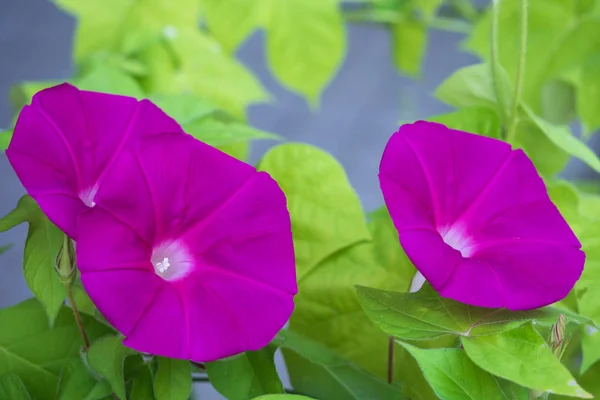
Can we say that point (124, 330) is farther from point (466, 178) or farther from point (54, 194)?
point (466, 178)

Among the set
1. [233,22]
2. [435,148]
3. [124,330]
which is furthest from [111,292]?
[233,22]

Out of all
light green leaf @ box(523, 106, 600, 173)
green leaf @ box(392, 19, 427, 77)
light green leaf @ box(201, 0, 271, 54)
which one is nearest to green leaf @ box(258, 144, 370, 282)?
light green leaf @ box(523, 106, 600, 173)

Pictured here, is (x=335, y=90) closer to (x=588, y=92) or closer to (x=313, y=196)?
(x=588, y=92)

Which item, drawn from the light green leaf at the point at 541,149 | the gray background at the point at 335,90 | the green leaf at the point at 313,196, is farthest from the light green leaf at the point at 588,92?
the gray background at the point at 335,90

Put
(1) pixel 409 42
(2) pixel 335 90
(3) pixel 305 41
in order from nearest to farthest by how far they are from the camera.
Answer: (3) pixel 305 41 → (1) pixel 409 42 → (2) pixel 335 90

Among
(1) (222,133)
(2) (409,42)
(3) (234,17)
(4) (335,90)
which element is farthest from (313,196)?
(4) (335,90)
